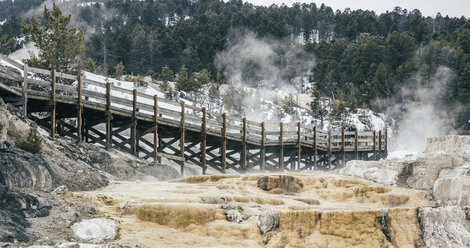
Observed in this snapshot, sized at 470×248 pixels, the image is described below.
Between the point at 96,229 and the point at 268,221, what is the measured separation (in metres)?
3.52

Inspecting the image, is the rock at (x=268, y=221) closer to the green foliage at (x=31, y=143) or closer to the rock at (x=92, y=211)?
the rock at (x=92, y=211)

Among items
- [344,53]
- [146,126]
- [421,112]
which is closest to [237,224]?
[146,126]

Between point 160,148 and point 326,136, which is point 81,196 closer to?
point 160,148

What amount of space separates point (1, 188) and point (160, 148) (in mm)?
13548

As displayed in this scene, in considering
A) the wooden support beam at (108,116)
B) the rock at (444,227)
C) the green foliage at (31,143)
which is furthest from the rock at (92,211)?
the wooden support beam at (108,116)

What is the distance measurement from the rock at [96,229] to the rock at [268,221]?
117 inches

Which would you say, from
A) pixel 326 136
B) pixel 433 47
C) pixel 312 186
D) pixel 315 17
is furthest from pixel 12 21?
pixel 312 186

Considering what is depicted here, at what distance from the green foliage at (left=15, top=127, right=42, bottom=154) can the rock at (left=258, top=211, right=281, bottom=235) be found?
600 centimetres

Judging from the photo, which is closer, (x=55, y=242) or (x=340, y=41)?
(x=55, y=242)

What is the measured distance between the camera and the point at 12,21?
101875 millimetres

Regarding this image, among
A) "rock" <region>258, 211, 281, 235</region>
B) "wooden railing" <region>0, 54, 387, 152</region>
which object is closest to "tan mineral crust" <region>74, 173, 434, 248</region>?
"rock" <region>258, 211, 281, 235</region>

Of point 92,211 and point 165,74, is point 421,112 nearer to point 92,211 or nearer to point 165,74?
point 165,74

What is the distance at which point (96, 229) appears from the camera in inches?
391

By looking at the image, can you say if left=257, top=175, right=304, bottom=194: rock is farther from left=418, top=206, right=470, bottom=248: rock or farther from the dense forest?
the dense forest
